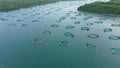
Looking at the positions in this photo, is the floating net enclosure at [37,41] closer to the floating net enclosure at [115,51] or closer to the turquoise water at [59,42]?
the turquoise water at [59,42]

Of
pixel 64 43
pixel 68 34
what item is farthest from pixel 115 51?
pixel 68 34

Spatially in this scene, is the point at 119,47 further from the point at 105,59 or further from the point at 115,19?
the point at 115,19

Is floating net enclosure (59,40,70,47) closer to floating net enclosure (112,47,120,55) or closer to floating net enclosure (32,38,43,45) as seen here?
floating net enclosure (32,38,43,45)

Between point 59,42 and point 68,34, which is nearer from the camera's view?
point 59,42

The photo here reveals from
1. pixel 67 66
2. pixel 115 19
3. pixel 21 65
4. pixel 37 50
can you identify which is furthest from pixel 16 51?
pixel 115 19

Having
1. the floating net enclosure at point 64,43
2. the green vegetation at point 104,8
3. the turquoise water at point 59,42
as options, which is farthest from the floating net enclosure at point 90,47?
the green vegetation at point 104,8

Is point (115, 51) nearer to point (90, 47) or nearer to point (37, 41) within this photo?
point (90, 47)

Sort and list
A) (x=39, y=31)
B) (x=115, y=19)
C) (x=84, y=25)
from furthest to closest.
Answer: (x=115, y=19) < (x=84, y=25) < (x=39, y=31)

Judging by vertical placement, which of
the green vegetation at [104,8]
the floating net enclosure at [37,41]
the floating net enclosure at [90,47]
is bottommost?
the floating net enclosure at [90,47]
